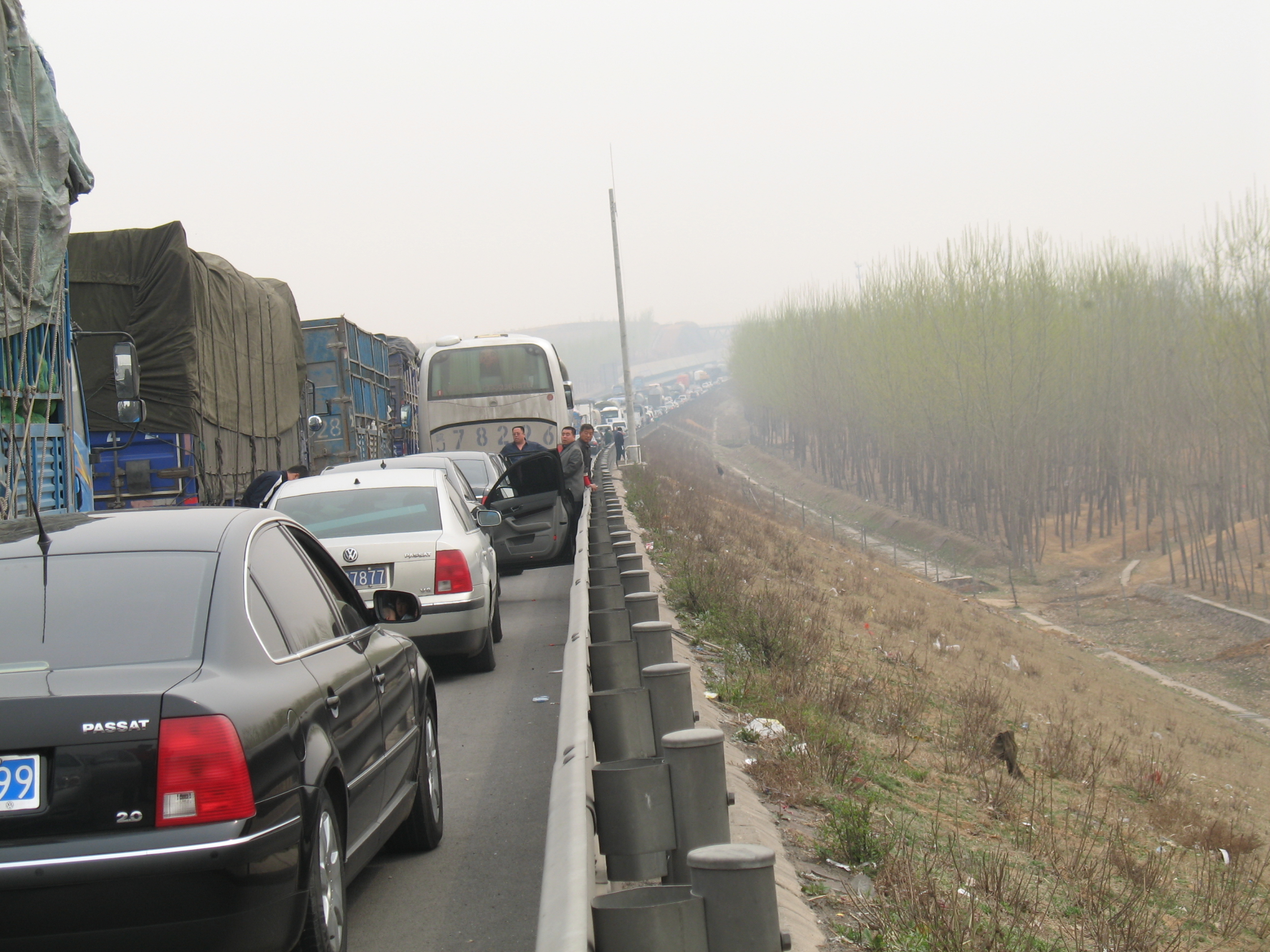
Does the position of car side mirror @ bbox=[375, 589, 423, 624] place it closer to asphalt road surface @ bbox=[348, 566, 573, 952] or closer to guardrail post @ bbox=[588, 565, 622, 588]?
asphalt road surface @ bbox=[348, 566, 573, 952]

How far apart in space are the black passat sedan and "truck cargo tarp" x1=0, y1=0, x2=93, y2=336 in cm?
460

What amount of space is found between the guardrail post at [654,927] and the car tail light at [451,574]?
267 inches

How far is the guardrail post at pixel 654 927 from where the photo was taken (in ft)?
9.19

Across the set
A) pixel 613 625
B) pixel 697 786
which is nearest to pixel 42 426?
pixel 613 625

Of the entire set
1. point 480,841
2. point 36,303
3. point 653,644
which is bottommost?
point 480,841

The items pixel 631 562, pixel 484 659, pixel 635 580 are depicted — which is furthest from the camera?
pixel 484 659

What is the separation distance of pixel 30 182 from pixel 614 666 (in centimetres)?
544

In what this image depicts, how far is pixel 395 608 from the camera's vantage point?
17.1 ft

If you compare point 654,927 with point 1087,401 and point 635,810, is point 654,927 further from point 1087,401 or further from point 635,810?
point 1087,401

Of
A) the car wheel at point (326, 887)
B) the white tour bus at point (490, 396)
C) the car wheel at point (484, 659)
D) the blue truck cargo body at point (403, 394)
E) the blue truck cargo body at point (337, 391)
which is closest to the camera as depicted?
the car wheel at point (326, 887)

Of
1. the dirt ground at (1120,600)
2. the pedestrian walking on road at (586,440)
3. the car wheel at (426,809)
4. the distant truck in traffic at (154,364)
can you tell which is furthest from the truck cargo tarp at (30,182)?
the dirt ground at (1120,600)

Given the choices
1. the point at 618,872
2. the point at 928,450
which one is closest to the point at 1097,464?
the point at 928,450

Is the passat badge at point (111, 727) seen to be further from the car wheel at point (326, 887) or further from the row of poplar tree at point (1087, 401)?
the row of poplar tree at point (1087, 401)

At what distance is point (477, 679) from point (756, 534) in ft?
70.1
